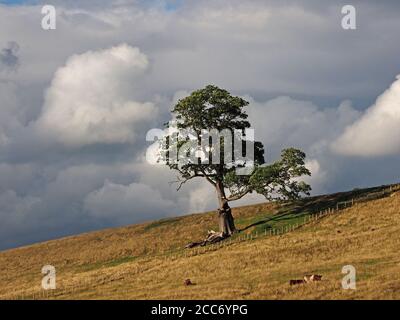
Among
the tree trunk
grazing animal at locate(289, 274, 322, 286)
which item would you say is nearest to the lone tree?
the tree trunk

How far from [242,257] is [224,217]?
21.8 metres

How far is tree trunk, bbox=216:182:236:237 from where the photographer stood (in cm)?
8538

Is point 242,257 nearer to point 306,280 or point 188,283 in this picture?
point 188,283

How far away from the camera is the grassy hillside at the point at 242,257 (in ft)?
Answer: 151

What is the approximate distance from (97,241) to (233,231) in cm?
3138

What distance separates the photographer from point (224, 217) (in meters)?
86.1

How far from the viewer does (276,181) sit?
84.4 metres

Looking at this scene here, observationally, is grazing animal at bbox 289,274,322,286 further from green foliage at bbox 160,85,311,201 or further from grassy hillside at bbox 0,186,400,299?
green foliage at bbox 160,85,311,201

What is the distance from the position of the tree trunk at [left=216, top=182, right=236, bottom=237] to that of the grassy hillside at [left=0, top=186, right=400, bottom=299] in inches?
75.5

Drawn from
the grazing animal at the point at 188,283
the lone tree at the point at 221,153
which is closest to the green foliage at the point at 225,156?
the lone tree at the point at 221,153
